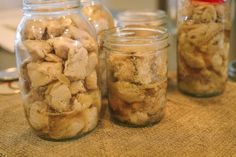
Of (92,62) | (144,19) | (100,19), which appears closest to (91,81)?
(92,62)

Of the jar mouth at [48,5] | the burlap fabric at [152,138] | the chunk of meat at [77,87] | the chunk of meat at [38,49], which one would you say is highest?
the jar mouth at [48,5]

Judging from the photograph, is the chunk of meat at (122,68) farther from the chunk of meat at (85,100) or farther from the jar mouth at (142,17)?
the jar mouth at (142,17)

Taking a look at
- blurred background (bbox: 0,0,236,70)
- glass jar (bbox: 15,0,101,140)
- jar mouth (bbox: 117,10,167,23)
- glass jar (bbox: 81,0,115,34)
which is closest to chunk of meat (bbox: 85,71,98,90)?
glass jar (bbox: 15,0,101,140)

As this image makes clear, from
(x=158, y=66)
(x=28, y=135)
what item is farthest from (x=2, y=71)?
(x=158, y=66)

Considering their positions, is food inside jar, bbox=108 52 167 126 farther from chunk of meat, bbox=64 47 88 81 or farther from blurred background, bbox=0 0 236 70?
blurred background, bbox=0 0 236 70

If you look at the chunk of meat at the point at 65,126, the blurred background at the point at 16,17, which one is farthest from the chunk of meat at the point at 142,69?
the blurred background at the point at 16,17

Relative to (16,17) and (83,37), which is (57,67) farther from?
(16,17)

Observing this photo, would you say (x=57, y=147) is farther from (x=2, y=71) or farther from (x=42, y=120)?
(x=2, y=71)
